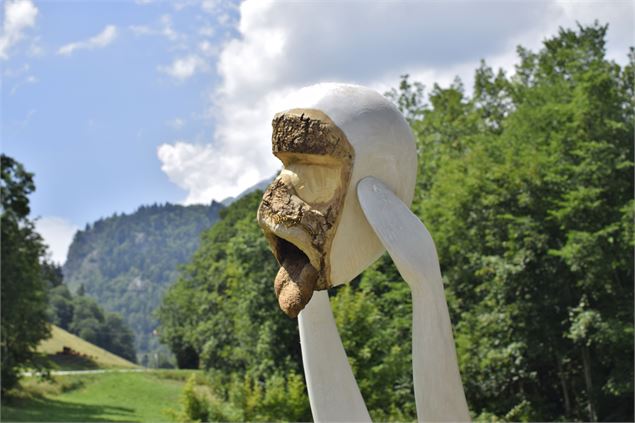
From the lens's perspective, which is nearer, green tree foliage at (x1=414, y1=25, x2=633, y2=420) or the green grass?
green tree foliage at (x1=414, y1=25, x2=633, y2=420)

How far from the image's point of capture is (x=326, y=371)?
5977 mm

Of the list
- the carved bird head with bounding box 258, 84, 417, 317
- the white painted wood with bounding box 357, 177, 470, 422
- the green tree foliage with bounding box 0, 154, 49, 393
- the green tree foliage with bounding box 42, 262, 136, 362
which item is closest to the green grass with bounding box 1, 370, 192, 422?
the green tree foliage with bounding box 0, 154, 49, 393

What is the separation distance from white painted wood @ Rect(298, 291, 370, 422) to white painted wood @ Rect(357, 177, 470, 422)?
0.73m

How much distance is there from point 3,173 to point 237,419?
47.8 ft

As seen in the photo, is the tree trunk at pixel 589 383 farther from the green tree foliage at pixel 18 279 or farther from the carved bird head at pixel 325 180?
the green tree foliage at pixel 18 279

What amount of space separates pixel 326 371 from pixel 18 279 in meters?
22.9

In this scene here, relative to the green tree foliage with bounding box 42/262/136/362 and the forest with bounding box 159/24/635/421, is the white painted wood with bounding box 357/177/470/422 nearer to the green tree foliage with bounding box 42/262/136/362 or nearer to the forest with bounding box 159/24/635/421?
the forest with bounding box 159/24/635/421

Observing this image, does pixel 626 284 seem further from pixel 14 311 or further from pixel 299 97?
pixel 14 311

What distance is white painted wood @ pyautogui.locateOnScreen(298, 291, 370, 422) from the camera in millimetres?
5906

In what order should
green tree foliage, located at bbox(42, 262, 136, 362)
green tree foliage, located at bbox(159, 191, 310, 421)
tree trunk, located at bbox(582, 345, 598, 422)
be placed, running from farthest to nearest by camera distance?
1. green tree foliage, located at bbox(42, 262, 136, 362)
2. tree trunk, located at bbox(582, 345, 598, 422)
3. green tree foliage, located at bbox(159, 191, 310, 421)

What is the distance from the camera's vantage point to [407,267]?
5258 millimetres

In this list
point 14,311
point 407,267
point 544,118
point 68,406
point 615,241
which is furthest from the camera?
point 68,406

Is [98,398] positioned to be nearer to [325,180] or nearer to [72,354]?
[72,354]

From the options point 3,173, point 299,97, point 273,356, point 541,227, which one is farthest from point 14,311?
point 299,97
